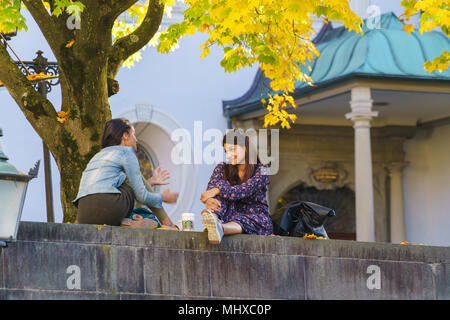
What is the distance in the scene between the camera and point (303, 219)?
8984 mm

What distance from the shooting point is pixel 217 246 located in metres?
7.93

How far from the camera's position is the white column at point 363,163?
644 inches

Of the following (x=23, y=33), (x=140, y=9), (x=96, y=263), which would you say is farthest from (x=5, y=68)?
(x=23, y=33)

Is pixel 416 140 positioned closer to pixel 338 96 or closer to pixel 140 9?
pixel 338 96

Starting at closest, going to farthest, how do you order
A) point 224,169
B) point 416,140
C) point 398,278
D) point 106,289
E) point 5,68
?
point 106,289 → point 398,278 → point 224,169 → point 5,68 → point 416,140

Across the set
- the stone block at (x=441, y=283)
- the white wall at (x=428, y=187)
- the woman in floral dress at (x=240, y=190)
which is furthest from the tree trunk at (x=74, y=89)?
the white wall at (x=428, y=187)

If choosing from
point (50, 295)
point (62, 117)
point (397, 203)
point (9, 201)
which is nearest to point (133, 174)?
point (50, 295)

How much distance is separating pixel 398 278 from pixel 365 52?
8.85 meters

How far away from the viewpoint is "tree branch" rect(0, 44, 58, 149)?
32.6 ft

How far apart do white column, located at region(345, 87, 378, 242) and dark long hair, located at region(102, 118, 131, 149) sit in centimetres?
858

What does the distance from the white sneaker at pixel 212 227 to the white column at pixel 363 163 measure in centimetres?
889

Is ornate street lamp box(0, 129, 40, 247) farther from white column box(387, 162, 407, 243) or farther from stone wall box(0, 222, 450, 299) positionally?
white column box(387, 162, 407, 243)

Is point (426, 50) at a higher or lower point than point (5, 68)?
higher

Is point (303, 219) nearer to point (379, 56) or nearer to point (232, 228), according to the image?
point (232, 228)
